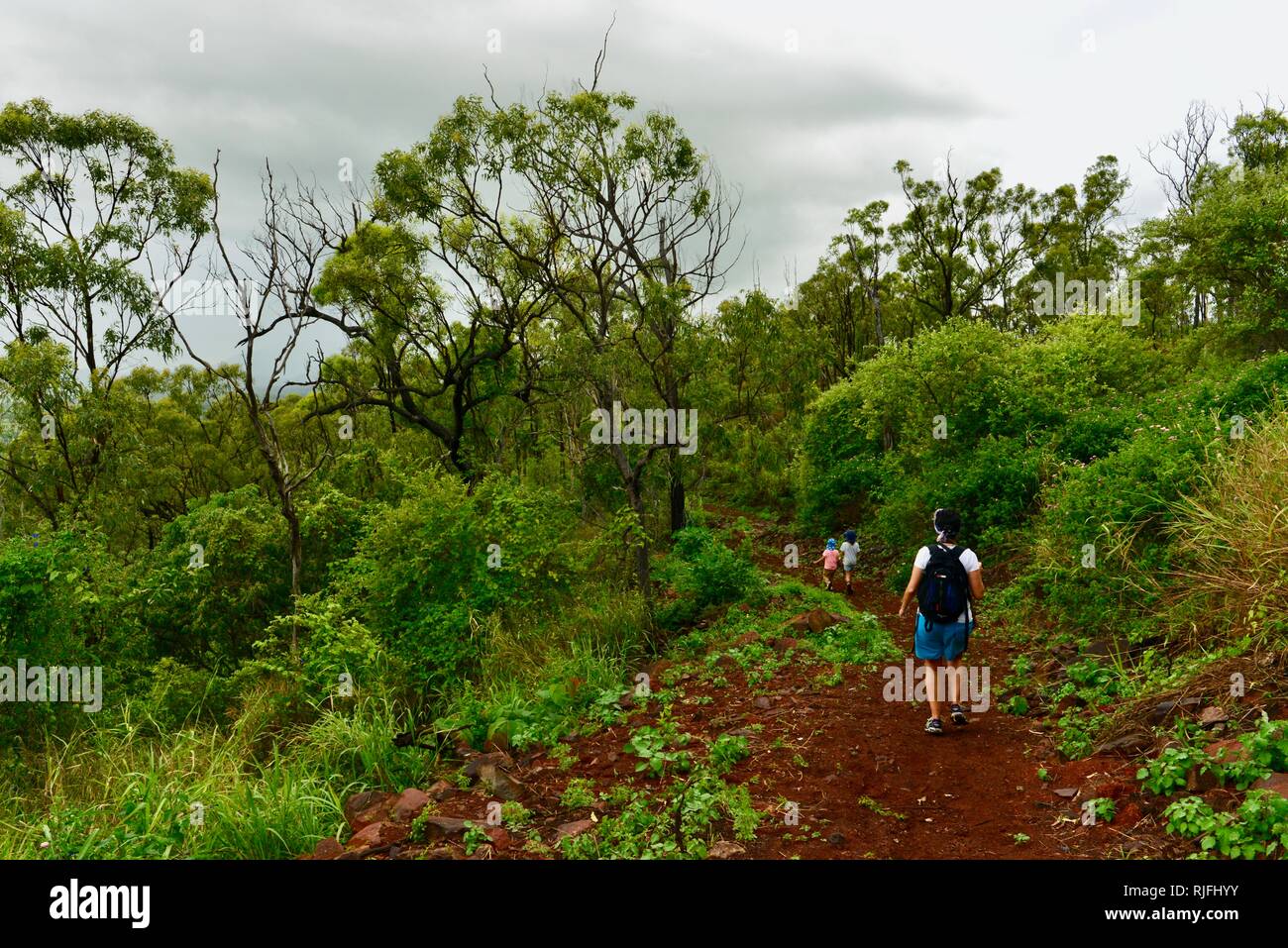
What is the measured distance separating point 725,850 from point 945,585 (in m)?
2.99

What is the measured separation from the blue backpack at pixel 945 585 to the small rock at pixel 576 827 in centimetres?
323

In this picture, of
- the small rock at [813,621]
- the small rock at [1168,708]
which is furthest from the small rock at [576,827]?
the small rock at [813,621]

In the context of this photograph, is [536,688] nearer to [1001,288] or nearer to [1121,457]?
[1121,457]

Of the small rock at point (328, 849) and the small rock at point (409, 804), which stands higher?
the small rock at point (409, 804)

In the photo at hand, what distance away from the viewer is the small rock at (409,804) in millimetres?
5086

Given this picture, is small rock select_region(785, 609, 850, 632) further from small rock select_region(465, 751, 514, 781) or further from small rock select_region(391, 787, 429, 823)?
small rock select_region(391, 787, 429, 823)

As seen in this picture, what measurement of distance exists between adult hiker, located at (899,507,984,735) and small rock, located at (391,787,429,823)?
3962 millimetres

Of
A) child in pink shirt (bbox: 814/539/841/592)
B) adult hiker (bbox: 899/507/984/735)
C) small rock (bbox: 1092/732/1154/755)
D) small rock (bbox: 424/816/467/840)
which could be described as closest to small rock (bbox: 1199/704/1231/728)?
small rock (bbox: 1092/732/1154/755)

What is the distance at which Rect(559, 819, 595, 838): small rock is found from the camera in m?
4.69

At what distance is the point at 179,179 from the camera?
19.0 meters

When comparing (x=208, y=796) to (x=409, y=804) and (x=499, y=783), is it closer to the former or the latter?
(x=409, y=804)

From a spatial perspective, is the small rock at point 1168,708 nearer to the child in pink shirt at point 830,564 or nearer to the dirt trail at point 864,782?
the dirt trail at point 864,782

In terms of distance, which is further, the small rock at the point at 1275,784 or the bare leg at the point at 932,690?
the bare leg at the point at 932,690
